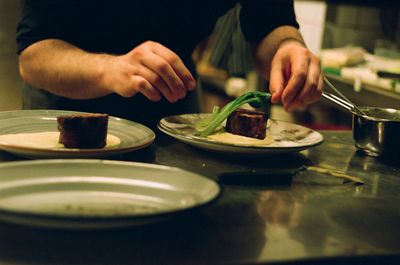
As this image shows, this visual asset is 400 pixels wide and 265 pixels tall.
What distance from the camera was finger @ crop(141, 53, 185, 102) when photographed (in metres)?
1.19

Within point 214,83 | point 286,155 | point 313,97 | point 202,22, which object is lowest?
point 214,83

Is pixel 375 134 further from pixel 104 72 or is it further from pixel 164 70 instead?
pixel 104 72

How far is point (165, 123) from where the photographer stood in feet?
4.54

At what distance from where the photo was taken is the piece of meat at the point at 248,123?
131cm

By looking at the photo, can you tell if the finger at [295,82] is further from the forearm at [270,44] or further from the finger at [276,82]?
the forearm at [270,44]

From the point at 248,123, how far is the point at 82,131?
40cm

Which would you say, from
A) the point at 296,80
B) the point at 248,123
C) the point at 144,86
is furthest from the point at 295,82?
→ the point at 144,86

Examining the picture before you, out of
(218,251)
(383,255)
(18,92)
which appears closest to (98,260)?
(218,251)

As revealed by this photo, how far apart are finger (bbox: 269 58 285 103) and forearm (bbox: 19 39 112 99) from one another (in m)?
0.40

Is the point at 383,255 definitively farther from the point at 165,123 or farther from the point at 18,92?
the point at 18,92

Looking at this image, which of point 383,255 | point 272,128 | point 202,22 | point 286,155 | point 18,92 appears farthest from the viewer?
point 18,92

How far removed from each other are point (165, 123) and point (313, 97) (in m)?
0.38

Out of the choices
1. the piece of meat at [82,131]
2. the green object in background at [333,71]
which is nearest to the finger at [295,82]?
the piece of meat at [82,131]

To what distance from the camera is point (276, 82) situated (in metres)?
1.43
